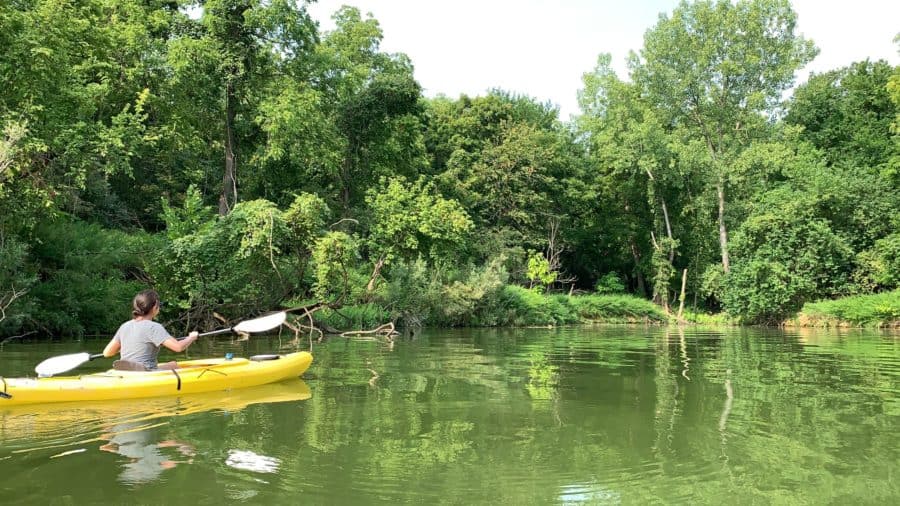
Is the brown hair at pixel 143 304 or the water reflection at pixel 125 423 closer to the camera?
the water reflection at pixel 125 423

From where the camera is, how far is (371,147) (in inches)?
1011

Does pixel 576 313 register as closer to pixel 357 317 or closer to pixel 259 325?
pixel 357 317

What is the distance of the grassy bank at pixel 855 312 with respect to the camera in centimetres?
2241

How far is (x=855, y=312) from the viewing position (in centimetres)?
2322

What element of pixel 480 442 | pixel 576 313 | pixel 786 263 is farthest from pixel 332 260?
pixel 786 263

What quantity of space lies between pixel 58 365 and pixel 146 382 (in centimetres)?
111

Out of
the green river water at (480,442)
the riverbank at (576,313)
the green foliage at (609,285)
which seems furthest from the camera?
the green foliage at (609,285)

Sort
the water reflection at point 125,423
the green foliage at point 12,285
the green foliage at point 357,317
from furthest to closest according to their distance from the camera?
the green foliage at point 357,317 → the green foliage at point 12,285 → the water reflection at point 125,423

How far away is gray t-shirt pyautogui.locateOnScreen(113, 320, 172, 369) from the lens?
705 cm

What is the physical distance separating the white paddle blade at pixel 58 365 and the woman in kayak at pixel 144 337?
1.42 feet

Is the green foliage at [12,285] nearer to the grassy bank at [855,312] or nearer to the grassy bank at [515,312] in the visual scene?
the grassy bank at [515,312]

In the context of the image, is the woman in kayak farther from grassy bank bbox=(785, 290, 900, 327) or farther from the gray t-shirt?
grassy bank bbox=(785, 290, 900, 327)

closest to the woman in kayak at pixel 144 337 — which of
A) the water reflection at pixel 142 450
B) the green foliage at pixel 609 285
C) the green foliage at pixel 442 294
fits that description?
the water reflection at pixel 142 450

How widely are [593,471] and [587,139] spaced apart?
3769 centimetres
